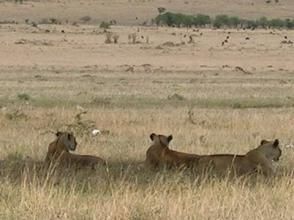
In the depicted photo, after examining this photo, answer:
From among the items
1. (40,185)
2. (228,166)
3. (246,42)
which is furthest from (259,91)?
(246,42)

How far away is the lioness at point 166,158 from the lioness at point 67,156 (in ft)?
2.00

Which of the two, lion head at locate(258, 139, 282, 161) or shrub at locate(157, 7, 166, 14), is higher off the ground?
lion head at locate(258, 139, 282, 161)

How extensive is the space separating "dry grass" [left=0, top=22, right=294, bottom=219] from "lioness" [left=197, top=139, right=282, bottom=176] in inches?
9.1

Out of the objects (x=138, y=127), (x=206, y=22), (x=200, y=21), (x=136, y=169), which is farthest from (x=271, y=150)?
(x=206, y=22)

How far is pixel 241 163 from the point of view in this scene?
34.6 ft

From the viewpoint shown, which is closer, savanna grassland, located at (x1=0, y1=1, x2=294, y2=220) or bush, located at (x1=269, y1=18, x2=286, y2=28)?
savanna grassland, located at (x1=0, y1=1, x2=294, y2=220)

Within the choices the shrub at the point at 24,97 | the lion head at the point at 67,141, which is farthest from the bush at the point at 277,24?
the lion head at the point at 67,141

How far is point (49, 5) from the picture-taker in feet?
350

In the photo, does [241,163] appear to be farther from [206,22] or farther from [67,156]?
[206,22]

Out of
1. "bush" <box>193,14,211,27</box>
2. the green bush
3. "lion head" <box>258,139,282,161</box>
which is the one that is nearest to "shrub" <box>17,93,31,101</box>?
"lion head" <box>258,139,282,161</box>

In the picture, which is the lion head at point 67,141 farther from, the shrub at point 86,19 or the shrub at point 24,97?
the shrub at point 86,19

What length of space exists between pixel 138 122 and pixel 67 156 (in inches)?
238

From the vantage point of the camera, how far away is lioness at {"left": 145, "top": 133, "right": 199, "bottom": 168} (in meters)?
10.6

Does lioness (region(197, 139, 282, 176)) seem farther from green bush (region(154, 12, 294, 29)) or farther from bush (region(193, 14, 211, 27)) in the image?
bush (region(193, 14, 211, 27))
